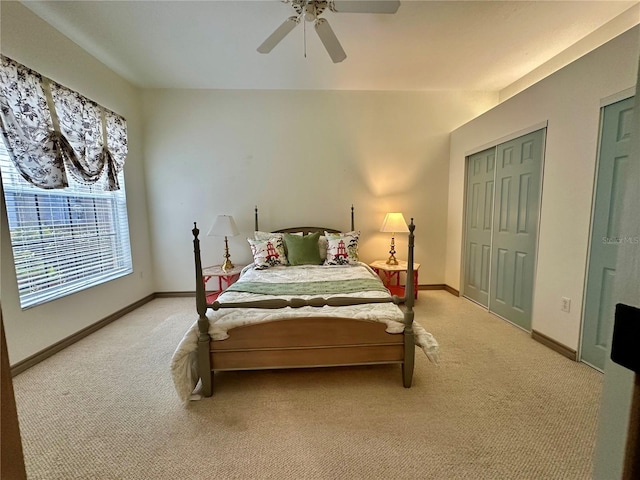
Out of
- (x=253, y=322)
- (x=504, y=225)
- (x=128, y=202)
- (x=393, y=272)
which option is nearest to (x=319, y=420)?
(x=253, y=322)

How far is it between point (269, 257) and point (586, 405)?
2928mm

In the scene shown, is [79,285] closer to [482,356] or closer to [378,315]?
[378,315]

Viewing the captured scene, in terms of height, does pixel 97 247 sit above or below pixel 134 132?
below

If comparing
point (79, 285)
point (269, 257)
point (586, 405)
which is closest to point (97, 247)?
point (79, 285)

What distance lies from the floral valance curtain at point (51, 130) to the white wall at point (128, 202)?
18 centimetres

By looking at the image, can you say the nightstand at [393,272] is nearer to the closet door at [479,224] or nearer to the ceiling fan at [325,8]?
the closet door at [479,224]

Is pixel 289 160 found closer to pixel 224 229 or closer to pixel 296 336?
pixel 224 229

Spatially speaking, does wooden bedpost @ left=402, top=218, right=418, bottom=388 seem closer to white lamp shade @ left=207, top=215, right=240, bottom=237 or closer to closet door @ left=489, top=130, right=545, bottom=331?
closet door @ left=489, top=130, right=545, bottom=331

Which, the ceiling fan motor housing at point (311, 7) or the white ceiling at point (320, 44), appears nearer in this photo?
the ceiling fan motor housing at point (311, 7)

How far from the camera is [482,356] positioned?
7.28 ft

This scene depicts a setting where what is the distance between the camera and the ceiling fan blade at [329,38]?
73.8 inches

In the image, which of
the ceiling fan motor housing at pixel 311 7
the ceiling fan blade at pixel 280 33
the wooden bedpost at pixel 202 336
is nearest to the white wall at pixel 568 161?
the ceiling fan motor housing at pixel 311 7

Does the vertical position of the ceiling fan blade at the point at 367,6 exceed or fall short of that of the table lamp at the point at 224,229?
it exceeds it

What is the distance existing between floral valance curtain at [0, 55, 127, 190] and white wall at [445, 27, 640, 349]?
4350 mm
